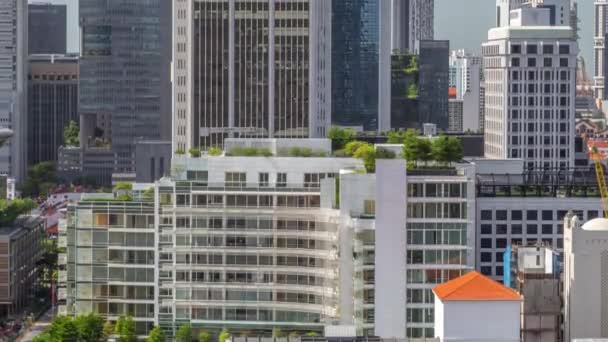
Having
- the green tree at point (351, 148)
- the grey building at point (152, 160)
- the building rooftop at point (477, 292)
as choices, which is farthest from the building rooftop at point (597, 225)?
the grey building at point (152, 160)

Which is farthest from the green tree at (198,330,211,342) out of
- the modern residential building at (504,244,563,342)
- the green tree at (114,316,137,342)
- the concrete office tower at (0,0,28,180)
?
the concrete office tower at (0,0,28,180)

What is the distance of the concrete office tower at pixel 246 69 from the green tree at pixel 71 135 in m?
94.6

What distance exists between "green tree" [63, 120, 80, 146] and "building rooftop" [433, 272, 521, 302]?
425 ft

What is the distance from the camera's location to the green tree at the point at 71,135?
193m

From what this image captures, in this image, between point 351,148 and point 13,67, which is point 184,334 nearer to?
point 351,148

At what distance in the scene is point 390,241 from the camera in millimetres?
72250

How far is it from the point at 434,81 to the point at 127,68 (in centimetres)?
2759

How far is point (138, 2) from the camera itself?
18100 cm

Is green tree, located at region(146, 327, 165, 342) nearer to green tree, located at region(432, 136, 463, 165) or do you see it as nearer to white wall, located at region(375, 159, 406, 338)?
white wall, located at region(375, 159, 406, 338)

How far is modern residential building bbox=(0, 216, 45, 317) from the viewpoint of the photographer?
106m

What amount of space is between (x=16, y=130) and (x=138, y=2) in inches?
728

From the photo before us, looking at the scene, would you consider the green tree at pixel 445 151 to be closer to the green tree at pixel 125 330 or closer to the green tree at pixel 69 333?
the green tree at pixel 125 330

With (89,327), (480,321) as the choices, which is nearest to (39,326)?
(89,327)

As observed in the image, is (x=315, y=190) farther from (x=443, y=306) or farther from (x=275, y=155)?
(x=443, y=306)
